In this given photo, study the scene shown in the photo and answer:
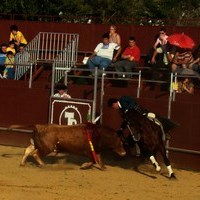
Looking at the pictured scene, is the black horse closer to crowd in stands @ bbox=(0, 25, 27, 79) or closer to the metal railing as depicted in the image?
crowd in stands @ bbox=(0, 25, 27, 79)

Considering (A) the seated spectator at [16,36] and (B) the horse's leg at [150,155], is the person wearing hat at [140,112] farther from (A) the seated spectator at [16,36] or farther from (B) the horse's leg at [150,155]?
(A) the seated spectator at [16,36]

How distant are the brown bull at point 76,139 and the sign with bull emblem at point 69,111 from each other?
3.90ft

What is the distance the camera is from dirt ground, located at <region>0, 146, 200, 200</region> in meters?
9.53

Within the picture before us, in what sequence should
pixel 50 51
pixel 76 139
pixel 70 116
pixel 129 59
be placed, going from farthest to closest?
pixel 50 51, pixel 129 59, pixel 70 116, pixel 76 139

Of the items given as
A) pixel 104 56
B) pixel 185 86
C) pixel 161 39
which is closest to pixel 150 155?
pixel 185 86

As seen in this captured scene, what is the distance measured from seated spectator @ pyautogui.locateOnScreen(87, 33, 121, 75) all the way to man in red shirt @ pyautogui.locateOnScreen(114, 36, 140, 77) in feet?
0.90

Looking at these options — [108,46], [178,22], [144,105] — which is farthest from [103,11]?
[144,105]

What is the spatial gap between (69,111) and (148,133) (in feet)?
8.43

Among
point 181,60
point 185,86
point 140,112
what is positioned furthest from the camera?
point 181,60

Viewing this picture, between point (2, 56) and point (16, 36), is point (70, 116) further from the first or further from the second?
point (16, 36)

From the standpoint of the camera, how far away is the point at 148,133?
11172 mm

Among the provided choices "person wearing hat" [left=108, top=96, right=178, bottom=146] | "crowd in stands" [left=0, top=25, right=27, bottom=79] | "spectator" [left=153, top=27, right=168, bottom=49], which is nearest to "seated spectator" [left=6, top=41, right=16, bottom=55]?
"crowd in stands" [left=0, top=25, right=27, bottom=79]

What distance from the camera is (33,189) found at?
9789 millimetres

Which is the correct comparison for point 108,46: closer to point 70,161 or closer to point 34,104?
point 34,104
